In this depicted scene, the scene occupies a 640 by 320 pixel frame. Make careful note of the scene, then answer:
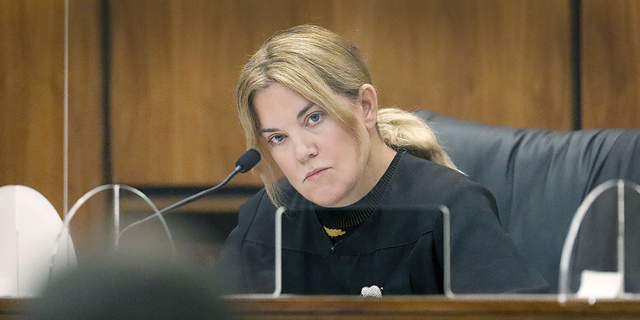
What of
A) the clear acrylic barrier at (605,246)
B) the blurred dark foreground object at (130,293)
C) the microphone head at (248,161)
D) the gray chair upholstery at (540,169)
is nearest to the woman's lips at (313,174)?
the microphone head at (248,161)

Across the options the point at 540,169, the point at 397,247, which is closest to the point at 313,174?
the point at 397,247

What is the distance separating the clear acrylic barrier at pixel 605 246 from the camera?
592mm

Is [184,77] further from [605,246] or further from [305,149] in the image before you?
[605,246]

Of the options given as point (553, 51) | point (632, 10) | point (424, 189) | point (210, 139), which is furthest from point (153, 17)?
point (632, 10)

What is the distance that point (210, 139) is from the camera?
1496 millimetres

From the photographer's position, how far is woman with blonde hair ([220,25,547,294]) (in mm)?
778

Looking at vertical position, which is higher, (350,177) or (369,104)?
(369,104)

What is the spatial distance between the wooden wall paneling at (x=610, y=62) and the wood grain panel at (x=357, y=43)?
53 millimetres

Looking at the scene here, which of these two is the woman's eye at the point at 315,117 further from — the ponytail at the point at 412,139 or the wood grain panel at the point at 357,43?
the wood grain panel at the point at 357,43

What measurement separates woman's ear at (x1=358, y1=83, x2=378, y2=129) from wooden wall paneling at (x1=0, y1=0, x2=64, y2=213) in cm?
74

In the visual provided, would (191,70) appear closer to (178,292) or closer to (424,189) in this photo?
(424,189)

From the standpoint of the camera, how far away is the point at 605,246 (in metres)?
0.62

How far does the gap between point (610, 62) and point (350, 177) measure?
745 millimetres

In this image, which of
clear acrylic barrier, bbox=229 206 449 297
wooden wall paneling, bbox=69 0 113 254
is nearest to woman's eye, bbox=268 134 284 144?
clear acrylic barrier, bbox=229 206 449 297
